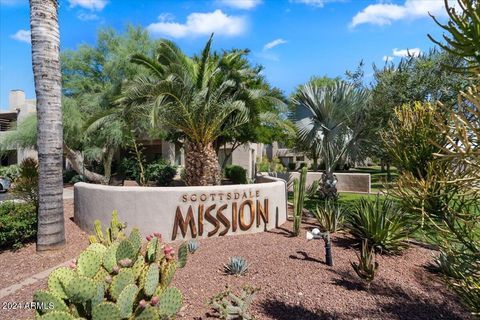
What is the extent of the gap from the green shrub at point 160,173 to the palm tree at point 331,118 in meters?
10.9

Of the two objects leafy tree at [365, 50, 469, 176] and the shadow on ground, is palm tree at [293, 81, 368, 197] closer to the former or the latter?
leafy tree at [365, 50, 469, 176]

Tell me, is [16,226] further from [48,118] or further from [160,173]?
[160,173]

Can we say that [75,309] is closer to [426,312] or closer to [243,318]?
[243,318]

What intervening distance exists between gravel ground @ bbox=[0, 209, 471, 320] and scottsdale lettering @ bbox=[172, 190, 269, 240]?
1.73ft

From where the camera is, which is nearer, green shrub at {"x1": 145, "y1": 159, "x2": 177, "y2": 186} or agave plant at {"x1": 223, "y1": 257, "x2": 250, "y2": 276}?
agave plant at {"x1": 223, "y1": 257, "x2": 250, "y2": 276}

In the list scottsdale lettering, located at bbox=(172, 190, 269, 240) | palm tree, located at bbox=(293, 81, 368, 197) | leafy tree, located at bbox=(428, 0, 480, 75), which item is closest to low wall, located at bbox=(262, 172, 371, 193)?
palm tree, located at bbox=(293, 81, 368, 197)

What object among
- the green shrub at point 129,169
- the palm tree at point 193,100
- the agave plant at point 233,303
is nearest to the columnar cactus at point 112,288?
the agave plant at point 233,303

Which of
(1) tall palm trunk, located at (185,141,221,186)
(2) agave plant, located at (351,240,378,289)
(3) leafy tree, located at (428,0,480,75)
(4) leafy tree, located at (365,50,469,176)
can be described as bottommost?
(2) agave plant, located at (351,240,378,289)

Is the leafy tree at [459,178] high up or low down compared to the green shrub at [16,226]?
up

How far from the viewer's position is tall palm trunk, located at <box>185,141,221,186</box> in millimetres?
10742

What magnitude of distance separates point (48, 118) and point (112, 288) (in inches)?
222

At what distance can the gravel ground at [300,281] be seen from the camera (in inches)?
180

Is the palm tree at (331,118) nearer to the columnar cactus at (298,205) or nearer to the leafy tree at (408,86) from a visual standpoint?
the leafy tree at (408,86)

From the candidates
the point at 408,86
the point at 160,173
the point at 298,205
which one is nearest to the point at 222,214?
the point at 298,205
